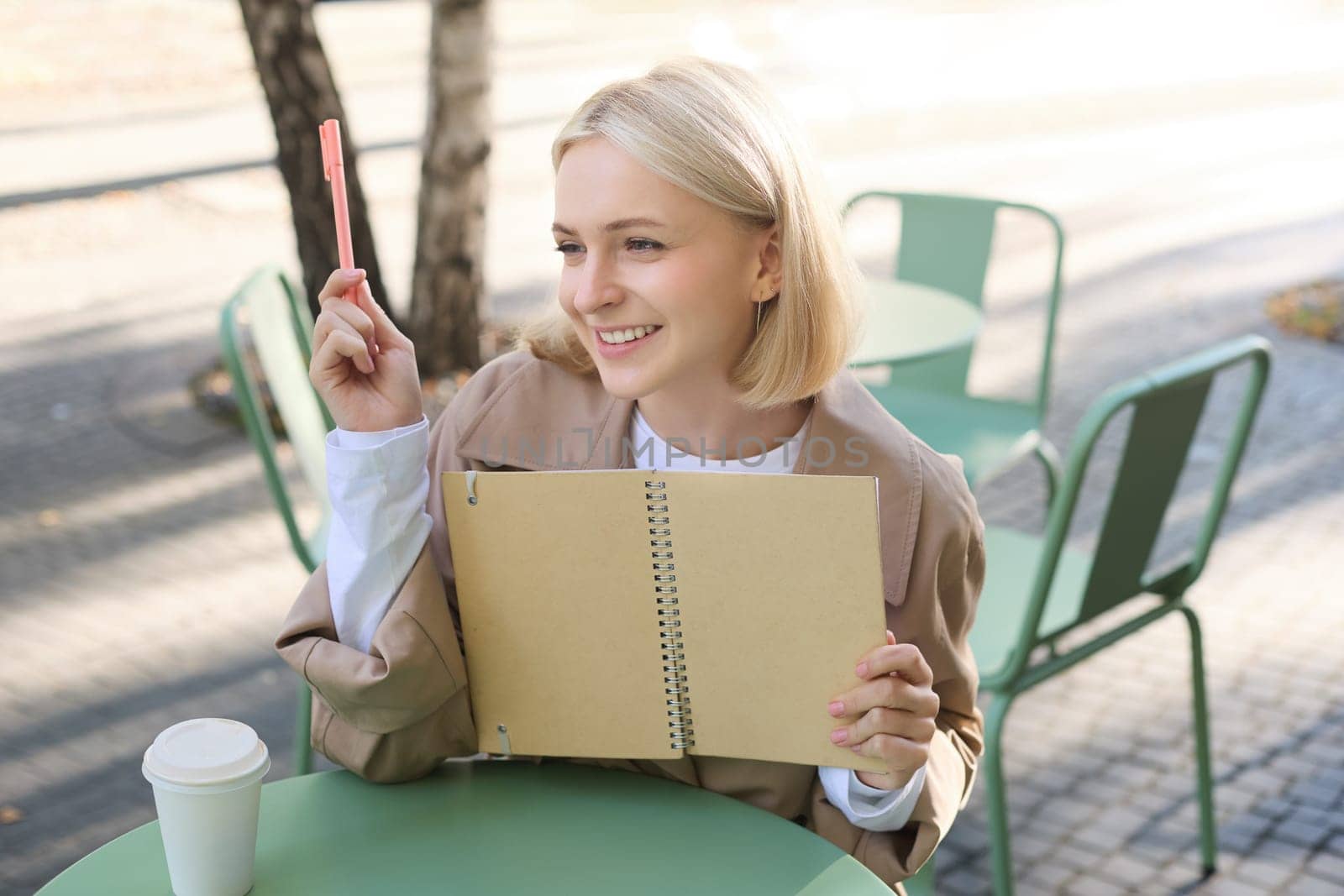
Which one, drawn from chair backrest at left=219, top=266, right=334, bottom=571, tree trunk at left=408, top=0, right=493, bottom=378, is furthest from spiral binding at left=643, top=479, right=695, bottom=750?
tree trunk at left=408, top=0, right=493, bottom=378

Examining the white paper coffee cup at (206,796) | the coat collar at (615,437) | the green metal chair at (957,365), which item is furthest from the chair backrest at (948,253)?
the white paper coffee cup at (206,796)

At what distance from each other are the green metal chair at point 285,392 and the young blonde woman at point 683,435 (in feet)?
3.89

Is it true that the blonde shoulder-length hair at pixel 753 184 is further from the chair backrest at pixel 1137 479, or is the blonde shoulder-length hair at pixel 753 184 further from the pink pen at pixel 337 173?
the chair backrest at pixel 1137 479

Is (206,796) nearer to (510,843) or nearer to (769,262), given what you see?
(510,843)

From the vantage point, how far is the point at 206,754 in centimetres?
149

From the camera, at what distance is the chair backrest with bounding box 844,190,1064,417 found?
4.22 metres

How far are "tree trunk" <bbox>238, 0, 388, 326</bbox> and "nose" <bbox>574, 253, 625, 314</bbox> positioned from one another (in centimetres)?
345

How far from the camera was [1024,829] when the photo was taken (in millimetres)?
3520

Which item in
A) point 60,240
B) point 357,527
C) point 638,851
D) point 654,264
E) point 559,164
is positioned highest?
point 559,164

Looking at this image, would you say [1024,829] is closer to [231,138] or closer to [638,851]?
[638,851]

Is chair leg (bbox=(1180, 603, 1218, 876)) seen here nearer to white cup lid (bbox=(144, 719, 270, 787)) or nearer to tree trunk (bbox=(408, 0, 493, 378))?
A: white cup lid (bbox=(144, 719, 270, 787))

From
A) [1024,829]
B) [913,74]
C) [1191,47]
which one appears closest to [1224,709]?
[1024,829]

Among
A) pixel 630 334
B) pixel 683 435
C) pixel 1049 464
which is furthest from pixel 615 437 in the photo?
pixel 1049 464

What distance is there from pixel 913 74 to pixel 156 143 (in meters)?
7.21
